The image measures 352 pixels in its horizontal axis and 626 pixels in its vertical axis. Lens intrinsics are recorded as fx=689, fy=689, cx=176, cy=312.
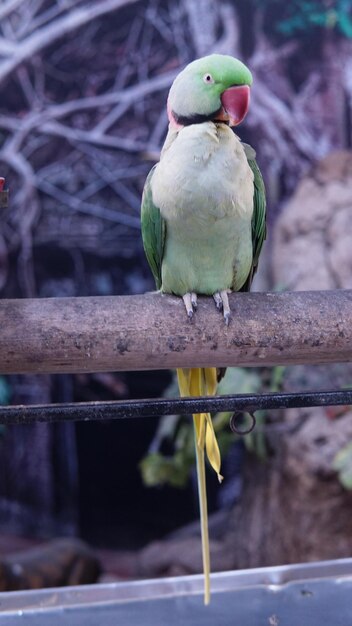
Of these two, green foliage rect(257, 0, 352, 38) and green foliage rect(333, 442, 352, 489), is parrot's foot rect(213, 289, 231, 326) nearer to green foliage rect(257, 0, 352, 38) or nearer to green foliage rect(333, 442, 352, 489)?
green foliage rect(333, 442, 352, 489)

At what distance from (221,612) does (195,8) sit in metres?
2.12

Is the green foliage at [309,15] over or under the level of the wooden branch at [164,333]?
over

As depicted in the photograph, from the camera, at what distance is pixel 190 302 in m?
1.26

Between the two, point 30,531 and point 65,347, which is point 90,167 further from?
point 65,347

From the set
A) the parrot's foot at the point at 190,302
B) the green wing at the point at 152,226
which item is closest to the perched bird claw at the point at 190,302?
the parrot's foot at the point at 190,302

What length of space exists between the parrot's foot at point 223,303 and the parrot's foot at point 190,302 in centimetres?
4

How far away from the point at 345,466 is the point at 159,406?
1.35 meters

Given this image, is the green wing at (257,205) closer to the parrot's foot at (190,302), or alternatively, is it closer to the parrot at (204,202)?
the parrot at (204,202)

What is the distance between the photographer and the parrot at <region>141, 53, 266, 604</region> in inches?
49.4

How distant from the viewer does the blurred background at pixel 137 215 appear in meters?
2.48

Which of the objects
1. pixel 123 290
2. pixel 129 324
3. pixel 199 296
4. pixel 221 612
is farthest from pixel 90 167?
pixel 221 612

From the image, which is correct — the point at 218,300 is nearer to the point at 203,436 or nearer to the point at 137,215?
the point at 203,436

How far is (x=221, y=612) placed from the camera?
1.22 m

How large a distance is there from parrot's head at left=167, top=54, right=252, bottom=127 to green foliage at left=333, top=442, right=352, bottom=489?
129cm
